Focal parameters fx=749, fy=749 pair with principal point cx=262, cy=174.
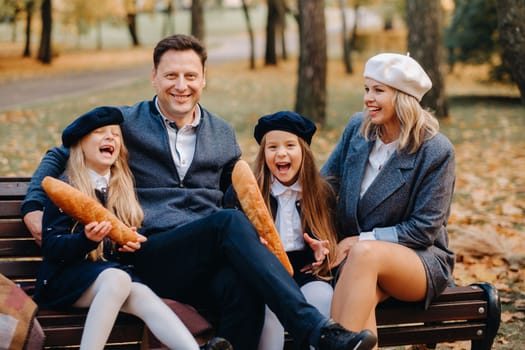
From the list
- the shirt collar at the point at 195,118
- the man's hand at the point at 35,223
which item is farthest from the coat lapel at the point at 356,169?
the man's hand at the point at 35,223

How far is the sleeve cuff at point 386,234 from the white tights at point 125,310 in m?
1.15

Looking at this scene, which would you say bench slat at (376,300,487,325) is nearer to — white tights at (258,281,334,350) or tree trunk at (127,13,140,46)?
white tights at (258,281,334,350)

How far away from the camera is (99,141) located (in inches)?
151

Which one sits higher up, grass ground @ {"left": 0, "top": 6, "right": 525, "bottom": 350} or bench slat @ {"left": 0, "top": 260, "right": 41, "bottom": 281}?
bench slat @ {"left": 0, "top": 260, "right": 41, "bottom": 281}

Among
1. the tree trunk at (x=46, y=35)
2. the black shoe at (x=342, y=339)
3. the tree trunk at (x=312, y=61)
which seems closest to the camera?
the black shoe at (x=342, y=339)

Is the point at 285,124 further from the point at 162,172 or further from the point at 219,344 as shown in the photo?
the point at 219,344

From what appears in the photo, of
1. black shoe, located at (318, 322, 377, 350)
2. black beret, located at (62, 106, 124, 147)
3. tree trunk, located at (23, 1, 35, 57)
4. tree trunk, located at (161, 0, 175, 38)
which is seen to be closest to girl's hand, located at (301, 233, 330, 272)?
black shoe, located at (318, 322, 377, 350)

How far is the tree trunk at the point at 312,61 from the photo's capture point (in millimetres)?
12664

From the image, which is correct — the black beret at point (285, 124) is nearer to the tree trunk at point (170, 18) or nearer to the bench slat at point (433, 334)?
the bench slat at point (433, 334)

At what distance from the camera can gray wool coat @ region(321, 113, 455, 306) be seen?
152 inches

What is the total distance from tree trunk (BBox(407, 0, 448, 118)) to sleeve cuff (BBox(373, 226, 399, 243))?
10.4 meters

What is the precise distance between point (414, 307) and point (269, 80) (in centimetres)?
2153

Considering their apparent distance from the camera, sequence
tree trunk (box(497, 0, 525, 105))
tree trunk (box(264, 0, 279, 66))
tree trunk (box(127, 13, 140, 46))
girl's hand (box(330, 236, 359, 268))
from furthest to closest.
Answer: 1. tree trunk (box(127, 13, 140, 46))
2. tree trunk (box(264, 0, 279, 66))
3. tree trunk (box(497, 0, 525, 105))
4. girl's hand (box(330, 236, 359, 268))

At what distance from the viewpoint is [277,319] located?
3625 millimetres
